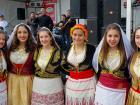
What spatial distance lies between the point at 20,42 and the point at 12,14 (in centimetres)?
1258

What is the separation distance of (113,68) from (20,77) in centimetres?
110

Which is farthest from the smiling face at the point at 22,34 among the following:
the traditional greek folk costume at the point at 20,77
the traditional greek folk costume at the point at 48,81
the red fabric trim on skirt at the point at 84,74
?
the red fabric trim on skirt at the point at 84,74

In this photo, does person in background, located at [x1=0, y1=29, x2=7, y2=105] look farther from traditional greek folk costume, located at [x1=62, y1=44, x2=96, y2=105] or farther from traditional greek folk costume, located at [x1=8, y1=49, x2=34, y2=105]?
traditional greek folk costume, located at [x1=62, y1=44, x2=96, y2=105]

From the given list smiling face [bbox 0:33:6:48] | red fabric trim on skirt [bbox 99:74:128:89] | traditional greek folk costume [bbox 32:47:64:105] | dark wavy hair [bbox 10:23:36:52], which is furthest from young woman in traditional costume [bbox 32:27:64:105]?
red fabric trim on skirt [bbox 99:74:128:89]

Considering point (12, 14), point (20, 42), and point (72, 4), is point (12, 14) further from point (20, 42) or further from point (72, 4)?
point (20, 42)

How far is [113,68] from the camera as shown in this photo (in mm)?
3371

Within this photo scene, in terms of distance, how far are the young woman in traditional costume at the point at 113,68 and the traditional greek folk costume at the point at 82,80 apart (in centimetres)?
16

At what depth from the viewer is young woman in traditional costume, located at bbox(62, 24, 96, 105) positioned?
142 inches

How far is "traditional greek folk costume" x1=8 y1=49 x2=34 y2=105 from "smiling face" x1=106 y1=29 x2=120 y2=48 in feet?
3.17

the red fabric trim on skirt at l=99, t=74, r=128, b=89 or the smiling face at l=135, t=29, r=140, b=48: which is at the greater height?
the smiling face at l=135, t=29, r=140, b=48

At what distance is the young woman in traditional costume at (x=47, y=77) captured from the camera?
371 cm

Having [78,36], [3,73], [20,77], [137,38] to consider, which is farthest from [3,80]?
[137,38]

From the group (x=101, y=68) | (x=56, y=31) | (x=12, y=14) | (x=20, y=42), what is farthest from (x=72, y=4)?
(x=12, y=14)

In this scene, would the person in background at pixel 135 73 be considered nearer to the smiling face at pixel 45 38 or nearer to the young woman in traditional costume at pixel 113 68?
the young woman in traditional costume at pixel 113 68
